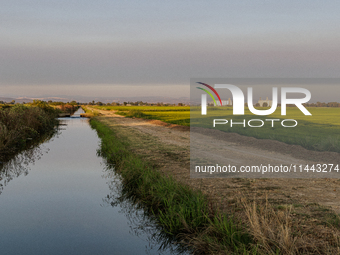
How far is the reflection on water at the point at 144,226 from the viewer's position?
6.18 metres

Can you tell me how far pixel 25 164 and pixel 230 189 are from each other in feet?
33.4

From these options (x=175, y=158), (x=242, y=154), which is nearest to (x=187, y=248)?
(x=175, y=158)

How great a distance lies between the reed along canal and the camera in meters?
6.33

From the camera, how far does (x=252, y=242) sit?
18.0ft

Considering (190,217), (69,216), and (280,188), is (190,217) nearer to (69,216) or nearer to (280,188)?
(69,216)

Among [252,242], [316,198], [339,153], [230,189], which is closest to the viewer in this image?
[252,242]

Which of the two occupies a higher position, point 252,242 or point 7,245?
point 252,242

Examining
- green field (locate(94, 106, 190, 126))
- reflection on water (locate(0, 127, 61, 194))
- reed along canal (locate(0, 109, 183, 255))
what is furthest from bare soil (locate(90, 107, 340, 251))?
green field (locate(94, 106, 190, 126))

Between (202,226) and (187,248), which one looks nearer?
(187,248)

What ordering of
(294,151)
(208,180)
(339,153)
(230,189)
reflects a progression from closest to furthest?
1. (230,189)
2. (208,180)
3. (339,153)
4. (294,151)

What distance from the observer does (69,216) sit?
312 inches

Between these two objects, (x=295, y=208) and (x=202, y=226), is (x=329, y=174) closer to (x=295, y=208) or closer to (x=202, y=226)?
(x=295, y=208)

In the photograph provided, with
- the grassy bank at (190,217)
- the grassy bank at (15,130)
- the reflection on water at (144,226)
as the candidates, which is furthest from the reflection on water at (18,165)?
the grassy bank at (190,217)

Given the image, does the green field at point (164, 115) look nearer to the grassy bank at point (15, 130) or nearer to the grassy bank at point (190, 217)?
the grassy bank at point (15, 130)
